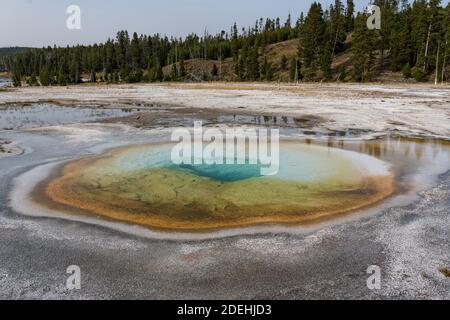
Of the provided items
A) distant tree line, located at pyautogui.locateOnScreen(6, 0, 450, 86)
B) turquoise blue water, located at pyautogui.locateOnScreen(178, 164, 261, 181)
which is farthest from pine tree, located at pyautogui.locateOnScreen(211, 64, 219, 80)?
turquoise blue water, located at pyautogui.locateOnScreen(178, 164, 261, 181)

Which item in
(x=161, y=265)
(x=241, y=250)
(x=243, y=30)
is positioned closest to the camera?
(x=161, y=265)

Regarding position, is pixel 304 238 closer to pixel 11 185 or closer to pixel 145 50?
pixel 11 185

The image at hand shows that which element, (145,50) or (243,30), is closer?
(145,50)

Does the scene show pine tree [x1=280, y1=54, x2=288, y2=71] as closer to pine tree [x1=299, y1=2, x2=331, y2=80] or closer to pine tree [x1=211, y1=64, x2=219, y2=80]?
pine tree [x1=299, y1=2, x2=331, y2=80]

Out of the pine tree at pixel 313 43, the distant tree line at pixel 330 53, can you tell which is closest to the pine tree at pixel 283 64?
the distant tree line at pixel 330 53

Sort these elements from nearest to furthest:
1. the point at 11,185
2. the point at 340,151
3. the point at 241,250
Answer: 1. the point at 241,250
2. the point at 11,185
3. the point at 340,151

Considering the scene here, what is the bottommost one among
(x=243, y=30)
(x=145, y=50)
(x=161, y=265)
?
(x=161, y=265)

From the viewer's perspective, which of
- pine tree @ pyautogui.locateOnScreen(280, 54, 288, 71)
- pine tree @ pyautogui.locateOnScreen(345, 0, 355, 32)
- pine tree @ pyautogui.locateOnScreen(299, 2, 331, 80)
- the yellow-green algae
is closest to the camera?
the yellow-green algae

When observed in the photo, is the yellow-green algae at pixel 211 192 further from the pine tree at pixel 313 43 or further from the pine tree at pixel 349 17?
the pine tree at pixel 349 17

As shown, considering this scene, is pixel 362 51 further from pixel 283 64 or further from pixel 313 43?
pixel 283 64

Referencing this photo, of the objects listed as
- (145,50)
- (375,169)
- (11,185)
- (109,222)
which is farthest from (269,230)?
(145,50)
